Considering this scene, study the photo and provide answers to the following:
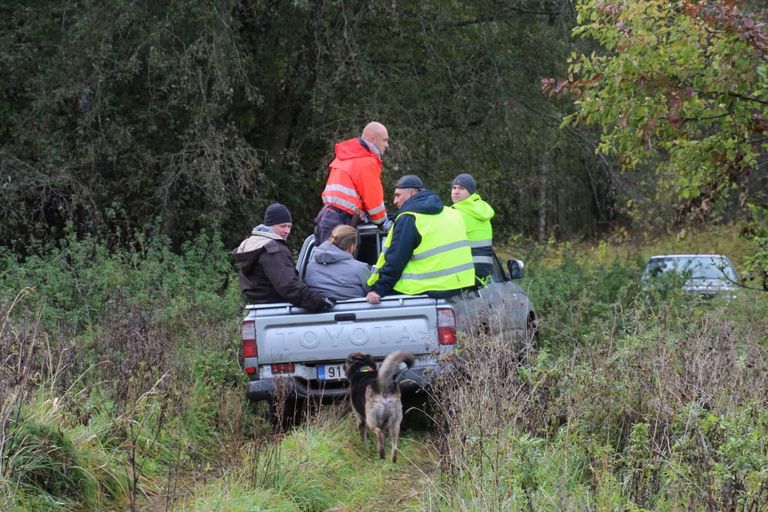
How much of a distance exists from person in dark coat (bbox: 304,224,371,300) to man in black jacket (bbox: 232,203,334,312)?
229 mm

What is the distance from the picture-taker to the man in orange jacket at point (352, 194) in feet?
33.7

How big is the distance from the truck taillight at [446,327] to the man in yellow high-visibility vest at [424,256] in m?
0.48

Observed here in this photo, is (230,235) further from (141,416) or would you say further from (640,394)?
(640,394)

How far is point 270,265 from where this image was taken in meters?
9.19

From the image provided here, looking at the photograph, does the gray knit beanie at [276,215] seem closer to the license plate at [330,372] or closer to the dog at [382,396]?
the license plate at [330,372]

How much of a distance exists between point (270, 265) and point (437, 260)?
4.68 ft

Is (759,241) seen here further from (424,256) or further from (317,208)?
(317,208)

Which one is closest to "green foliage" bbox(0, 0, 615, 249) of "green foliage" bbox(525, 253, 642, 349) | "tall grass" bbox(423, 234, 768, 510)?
"green foliage" bbox(525, 253, 642, 349)

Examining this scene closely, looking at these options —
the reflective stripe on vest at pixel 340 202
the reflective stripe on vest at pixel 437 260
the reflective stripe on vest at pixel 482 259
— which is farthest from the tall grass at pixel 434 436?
the reflective stripe on vest at pixel 482 259

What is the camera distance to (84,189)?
631 inches

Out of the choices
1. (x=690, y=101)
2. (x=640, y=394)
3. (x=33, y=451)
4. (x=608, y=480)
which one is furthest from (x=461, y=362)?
(x=690, y=101)

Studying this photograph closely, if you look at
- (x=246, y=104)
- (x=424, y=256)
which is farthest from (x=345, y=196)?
(x=246, y=104)

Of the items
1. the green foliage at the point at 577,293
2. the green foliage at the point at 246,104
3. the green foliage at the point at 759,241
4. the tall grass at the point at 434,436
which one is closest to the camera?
the tall grass at the point at 434,436

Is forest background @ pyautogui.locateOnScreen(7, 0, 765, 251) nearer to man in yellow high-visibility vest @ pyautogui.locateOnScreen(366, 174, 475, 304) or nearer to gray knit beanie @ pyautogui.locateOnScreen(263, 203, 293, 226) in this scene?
gray knit beanie @ pyautogui.locateOnScreen(263, 203, 293, 226)
